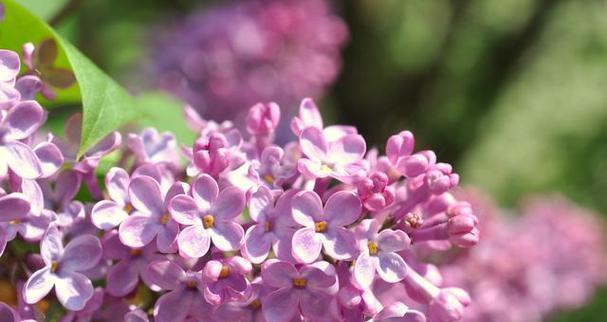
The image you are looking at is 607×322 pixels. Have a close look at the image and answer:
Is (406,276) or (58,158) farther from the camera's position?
(406,276)

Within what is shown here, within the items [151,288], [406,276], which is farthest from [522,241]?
[151,288]

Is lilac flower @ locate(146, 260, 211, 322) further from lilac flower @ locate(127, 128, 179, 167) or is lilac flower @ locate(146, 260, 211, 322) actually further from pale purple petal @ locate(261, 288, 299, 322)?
lilac flower @ locate(127, 128, 179, 167)

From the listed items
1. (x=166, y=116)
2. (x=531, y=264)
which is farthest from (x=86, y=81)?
(x=531, y=264)

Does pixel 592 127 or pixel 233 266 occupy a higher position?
pixel 233 266

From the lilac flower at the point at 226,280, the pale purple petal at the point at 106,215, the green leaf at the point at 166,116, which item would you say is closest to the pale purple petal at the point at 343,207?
the lilac flower at the point at 226,280

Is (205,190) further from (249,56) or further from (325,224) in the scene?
(249,56)

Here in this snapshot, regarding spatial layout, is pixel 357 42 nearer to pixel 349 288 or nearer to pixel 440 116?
pixel 440 116
